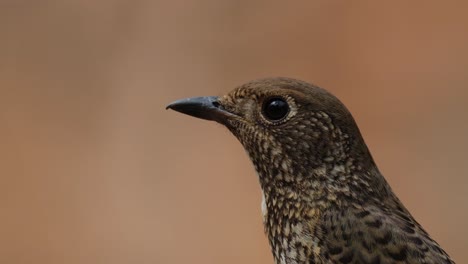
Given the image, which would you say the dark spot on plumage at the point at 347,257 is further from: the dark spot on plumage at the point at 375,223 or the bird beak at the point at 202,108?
the bird beak at the point at 202,108

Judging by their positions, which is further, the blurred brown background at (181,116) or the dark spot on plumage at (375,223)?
the blurred brown background at (181,116)

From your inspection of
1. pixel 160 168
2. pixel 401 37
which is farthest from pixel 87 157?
pixel 401 37

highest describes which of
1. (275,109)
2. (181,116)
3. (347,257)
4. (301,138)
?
(181,116)

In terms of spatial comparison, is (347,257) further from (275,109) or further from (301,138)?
(275,109)

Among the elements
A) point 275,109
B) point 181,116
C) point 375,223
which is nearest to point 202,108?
point 275,109

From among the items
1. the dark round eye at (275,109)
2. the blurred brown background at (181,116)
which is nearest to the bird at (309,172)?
the dark round eye at (275,109)

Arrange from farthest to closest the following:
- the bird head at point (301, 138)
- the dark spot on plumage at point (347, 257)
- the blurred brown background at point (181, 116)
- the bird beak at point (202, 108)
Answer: the blurred brown background at point (181, 116), the bird beak at point (202, 108), the bird head at point (301, 138), the dark spot on plumage at point (347, 257)
